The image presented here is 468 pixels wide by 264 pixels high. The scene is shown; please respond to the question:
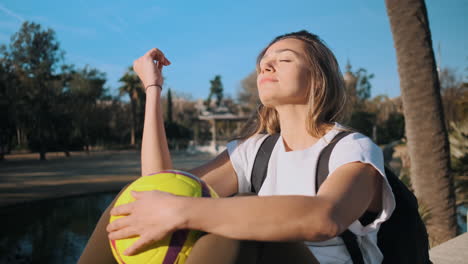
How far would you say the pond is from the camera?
18.5ft

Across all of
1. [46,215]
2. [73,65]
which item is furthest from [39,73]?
[46,215]

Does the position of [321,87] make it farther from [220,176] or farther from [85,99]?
[85,99]

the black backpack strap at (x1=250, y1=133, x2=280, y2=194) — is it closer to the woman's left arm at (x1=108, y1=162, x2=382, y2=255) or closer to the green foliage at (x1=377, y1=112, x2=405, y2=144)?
the woman's left arm at (x1=108, y1=162, x2=382, y2=255)

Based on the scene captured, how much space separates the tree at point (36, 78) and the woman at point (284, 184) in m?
24.9

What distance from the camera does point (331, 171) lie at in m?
1.30

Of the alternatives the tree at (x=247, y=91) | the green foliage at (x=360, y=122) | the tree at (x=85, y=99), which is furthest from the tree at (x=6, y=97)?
the tree at (x=247, y=91)

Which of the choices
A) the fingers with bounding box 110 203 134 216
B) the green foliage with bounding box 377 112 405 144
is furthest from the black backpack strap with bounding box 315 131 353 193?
the green foliage with bounding box 377 112 405 144

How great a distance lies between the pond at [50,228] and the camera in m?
5.64

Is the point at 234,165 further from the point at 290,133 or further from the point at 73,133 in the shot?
the point at 73,133

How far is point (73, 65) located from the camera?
1236 inches

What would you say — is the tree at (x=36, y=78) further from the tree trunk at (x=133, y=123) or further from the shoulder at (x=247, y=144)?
the shoulder at (x=247, y=144)

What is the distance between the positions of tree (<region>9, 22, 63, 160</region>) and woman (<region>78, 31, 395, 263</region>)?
24.9m

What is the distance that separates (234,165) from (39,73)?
27.4 m

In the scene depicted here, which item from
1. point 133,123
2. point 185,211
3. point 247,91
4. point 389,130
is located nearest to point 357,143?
point 185,211
